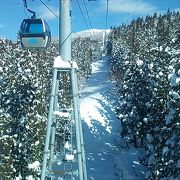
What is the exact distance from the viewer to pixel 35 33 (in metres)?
12.8

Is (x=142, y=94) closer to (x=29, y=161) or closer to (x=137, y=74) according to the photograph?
(x=137, y=74)

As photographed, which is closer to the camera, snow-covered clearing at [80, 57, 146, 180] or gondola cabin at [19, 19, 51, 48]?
gondola cabin at [19, 19, 51, 48]

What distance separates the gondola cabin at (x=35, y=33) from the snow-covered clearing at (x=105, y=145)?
25.0 metres

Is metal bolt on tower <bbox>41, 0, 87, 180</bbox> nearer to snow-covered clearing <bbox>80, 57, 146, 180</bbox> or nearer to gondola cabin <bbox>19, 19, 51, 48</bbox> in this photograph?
gondola cabin <bbox>19, 19, 51, 48</bbox>

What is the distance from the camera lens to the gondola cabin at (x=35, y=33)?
12750 millimetres

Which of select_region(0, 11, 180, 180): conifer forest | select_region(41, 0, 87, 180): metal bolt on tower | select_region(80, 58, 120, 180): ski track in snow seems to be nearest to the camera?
select_region(41, 0, 87, 180): metal bolt on tower

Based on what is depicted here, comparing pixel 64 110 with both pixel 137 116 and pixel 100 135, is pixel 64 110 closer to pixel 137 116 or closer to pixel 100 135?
pixel 137 116

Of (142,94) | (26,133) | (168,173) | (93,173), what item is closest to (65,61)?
(168,173)

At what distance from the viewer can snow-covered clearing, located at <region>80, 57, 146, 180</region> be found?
39.3 metres

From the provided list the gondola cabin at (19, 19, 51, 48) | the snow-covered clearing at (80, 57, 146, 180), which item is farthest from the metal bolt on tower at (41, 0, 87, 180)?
the snow-covered clearing at (80, 57, 146, 180)

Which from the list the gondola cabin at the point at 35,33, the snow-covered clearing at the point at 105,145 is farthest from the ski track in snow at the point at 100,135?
the gondola cabin at the point at 35,33

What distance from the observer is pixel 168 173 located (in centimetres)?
2123

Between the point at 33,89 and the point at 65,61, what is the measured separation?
21.2 meters

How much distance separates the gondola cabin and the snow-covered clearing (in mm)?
24971
